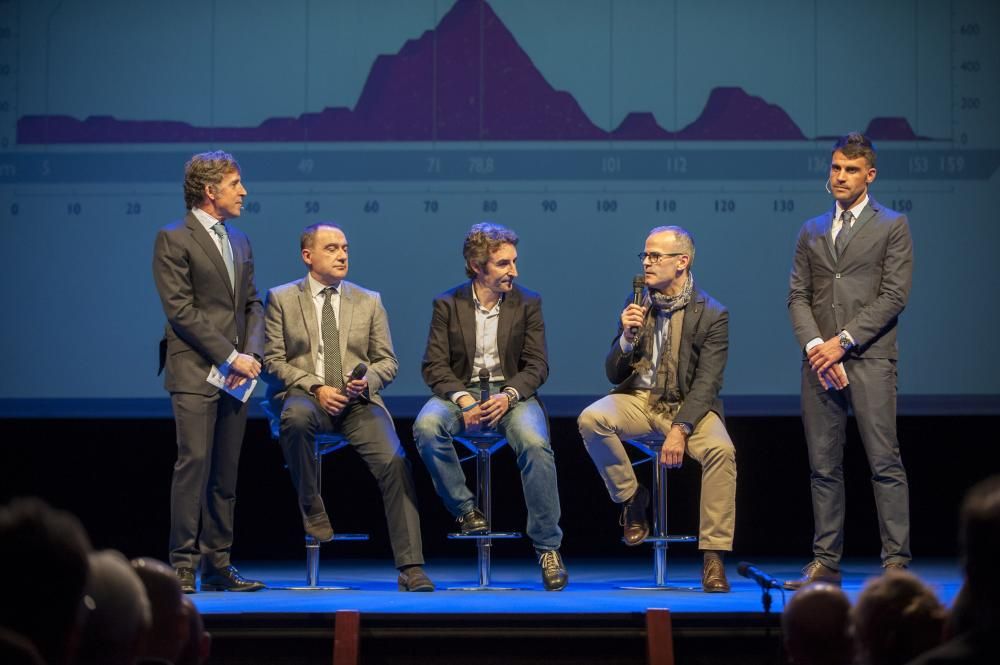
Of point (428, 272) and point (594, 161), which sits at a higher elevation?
point (594, 161)

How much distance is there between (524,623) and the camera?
12.9ft

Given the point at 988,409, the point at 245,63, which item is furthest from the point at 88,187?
the point at 988,409

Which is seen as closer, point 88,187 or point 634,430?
point 634,430

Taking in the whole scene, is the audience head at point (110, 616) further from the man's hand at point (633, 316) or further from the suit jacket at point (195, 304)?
the man's hand at point (633, 316)

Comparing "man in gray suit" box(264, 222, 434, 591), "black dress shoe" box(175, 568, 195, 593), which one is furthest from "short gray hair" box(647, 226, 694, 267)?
"black dress shoe" box(175, 568, 195, 593)

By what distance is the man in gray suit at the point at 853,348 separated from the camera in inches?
185

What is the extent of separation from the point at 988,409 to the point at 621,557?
74.3 inches

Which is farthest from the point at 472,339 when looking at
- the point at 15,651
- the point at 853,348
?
the point at 15,651

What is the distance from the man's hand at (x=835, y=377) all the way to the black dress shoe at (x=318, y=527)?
6.59 feet

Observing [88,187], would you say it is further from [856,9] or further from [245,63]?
[856,9]

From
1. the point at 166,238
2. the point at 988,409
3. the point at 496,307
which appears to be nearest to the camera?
the point at 166,238

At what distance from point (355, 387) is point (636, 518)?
3.98ft

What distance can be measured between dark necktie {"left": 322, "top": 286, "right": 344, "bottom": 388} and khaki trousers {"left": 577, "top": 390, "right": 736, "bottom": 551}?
1.01m

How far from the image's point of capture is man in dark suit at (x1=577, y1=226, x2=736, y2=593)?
463 cm
